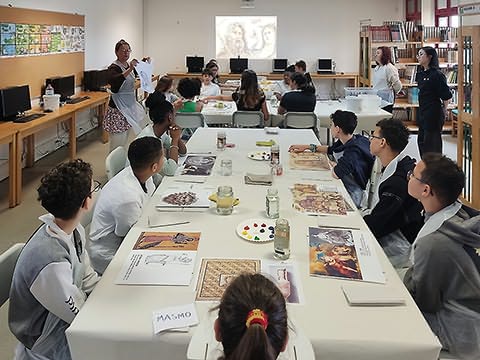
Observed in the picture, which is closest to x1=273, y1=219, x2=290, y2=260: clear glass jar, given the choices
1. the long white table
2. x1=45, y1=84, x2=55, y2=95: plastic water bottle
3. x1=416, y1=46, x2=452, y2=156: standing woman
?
the long white table

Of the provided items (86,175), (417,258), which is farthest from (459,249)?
(86,175)

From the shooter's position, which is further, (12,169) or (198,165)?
(12,169)

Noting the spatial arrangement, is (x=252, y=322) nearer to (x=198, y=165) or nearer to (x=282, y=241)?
(x=282, y=241)

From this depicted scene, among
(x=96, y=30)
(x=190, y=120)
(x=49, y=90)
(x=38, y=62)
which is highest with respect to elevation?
(x=96, y=30)

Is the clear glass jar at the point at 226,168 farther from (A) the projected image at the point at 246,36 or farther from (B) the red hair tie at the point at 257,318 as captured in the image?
(A) the projected image at the point at 246,36

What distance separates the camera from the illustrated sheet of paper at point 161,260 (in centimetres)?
167

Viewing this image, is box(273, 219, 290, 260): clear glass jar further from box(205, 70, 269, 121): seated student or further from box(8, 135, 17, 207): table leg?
box(205, 70, 269, 121): seated student

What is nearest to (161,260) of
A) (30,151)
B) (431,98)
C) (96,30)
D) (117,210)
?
(117,210)

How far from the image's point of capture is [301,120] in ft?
17.9

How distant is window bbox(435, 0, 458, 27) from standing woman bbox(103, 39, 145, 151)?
561 centimetres

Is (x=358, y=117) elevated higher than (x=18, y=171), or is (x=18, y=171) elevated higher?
(x=358, y=117)

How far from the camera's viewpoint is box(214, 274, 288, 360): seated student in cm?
95

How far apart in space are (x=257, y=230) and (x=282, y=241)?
277mm

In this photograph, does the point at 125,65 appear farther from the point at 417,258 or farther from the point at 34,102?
the point at 417,258
